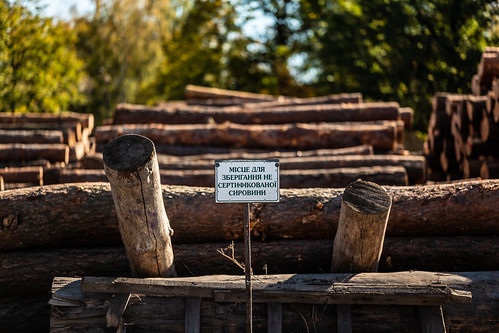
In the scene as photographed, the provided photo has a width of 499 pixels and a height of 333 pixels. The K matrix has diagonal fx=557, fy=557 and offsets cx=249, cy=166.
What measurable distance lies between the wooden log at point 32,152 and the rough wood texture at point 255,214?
383cm

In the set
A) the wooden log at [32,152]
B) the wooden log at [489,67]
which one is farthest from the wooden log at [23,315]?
the wooden log at [489,67]

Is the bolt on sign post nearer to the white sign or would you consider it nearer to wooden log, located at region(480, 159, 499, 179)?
the white sign

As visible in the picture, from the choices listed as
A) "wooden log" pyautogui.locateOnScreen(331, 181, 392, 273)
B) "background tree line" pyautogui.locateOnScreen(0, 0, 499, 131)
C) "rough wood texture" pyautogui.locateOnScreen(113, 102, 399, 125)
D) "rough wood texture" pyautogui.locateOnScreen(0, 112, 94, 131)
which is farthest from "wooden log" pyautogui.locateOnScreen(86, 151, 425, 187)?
"background tree line" pyautogui.locateOnScreen(0, 0, 499, 131)

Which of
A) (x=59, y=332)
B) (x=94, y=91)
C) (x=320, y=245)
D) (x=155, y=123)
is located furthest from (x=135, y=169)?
(x=94, y=91)

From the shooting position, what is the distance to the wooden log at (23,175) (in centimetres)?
782

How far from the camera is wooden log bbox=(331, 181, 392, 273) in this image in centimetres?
422

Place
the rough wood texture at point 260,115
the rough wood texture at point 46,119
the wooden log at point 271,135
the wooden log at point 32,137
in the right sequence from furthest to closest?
the rough wood texture at point 46,119, the rough wood texture at point 260,115, the wooden log at point 32,137, the wooden log at point 271,135

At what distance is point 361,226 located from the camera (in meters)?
4.27

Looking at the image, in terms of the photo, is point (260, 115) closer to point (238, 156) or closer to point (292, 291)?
point (238, 156)

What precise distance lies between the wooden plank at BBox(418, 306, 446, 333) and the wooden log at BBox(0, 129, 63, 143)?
21.9 feet

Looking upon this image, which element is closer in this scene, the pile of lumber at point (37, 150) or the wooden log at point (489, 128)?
the wooden log at point (489, 128)

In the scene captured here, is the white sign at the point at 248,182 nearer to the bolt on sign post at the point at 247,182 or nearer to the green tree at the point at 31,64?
the bolt on sign post at the point at 247,182

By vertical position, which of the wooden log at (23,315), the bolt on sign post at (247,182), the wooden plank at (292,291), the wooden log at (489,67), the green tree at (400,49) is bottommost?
the wooden log at (23,315)

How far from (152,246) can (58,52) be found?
16.2 m
